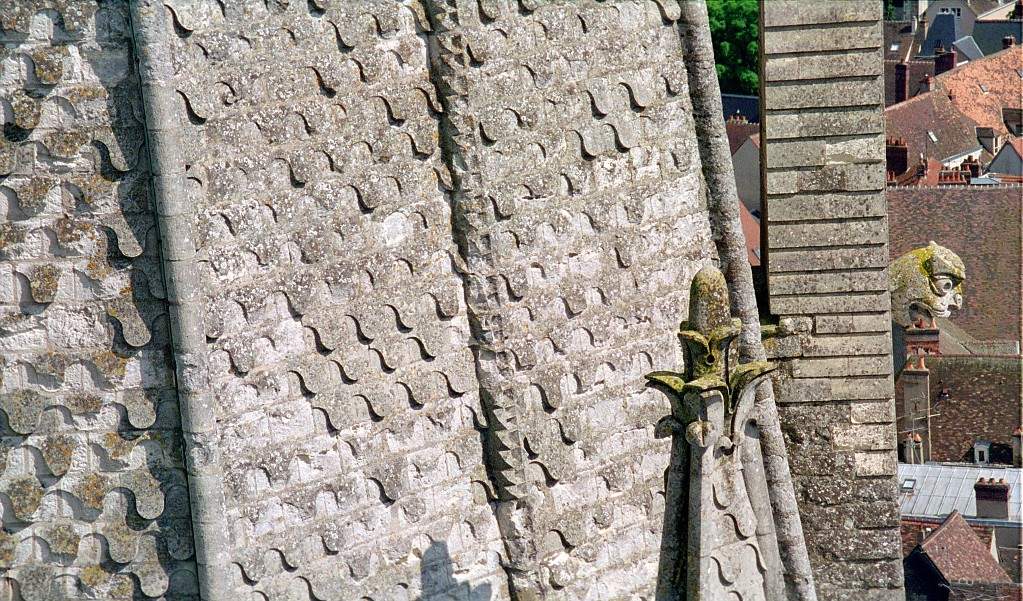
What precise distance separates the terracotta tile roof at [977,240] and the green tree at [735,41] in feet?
79.6

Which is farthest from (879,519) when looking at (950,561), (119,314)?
(950,561)

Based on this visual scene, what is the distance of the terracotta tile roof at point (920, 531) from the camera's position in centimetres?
3044

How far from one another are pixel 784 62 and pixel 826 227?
1116mm

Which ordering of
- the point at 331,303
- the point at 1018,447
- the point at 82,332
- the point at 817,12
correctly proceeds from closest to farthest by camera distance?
the point at 82,332, the point at 331,303, the point at 817,12, the point at 1018,447

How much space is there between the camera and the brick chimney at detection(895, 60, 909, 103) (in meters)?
69.1

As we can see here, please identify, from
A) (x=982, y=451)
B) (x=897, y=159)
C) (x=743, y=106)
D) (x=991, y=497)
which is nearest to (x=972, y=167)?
(x=897, y=159)

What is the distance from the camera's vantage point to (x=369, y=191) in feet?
32.1

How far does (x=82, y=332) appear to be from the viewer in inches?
358

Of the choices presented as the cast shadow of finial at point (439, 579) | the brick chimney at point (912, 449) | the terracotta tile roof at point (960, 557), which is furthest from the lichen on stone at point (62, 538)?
the brick chimney at point (912, 449)

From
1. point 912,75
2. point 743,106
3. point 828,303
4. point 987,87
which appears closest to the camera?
point 828,303

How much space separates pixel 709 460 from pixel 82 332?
3.06 m

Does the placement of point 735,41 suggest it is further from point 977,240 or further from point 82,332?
point 82,332

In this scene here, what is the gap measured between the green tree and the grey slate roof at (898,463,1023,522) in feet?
126

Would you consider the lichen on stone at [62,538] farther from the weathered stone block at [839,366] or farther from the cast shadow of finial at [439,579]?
the weathered stone block at [839,366]
